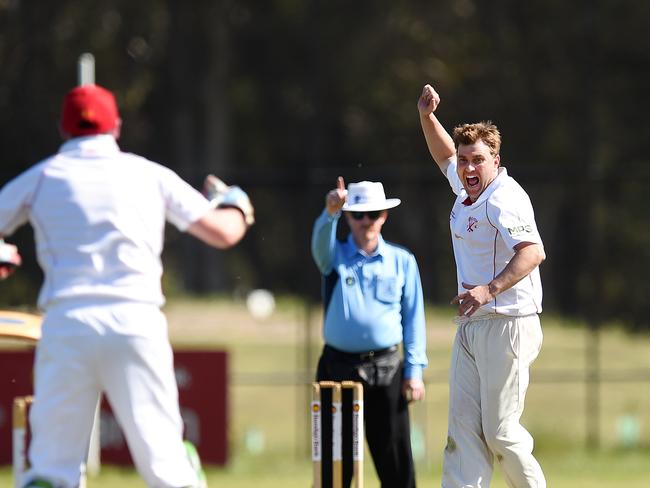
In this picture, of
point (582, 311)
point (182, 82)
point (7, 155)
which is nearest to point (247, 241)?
point (182, 82)

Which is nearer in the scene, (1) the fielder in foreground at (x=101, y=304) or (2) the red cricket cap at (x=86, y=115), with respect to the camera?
(1) the fielder in foreground at (x=101, y=304)

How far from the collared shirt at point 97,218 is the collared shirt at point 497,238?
1.69 metres

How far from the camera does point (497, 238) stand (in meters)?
7.04

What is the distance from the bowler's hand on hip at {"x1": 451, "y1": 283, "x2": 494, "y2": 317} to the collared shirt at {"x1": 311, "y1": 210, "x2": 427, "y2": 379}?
50.0 inches

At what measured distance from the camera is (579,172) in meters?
13.6

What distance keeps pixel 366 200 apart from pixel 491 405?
4.67ft

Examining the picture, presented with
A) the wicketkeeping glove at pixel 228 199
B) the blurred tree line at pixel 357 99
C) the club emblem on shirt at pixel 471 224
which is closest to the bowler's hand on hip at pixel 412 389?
the club emblem on shirt at pixel 471 224

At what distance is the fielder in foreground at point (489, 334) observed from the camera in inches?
276

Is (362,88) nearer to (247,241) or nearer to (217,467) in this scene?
(247,241)

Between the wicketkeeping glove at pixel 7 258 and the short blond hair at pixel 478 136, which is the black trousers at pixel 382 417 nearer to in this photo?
the short blond hair at pixel 478 136

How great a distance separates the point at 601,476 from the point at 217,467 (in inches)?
117

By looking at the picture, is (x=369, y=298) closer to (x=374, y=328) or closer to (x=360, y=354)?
(x=374, y=328)

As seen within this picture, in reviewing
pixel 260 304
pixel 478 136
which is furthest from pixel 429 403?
pixel 478 136

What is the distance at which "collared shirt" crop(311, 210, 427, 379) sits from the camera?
25.8 ft
